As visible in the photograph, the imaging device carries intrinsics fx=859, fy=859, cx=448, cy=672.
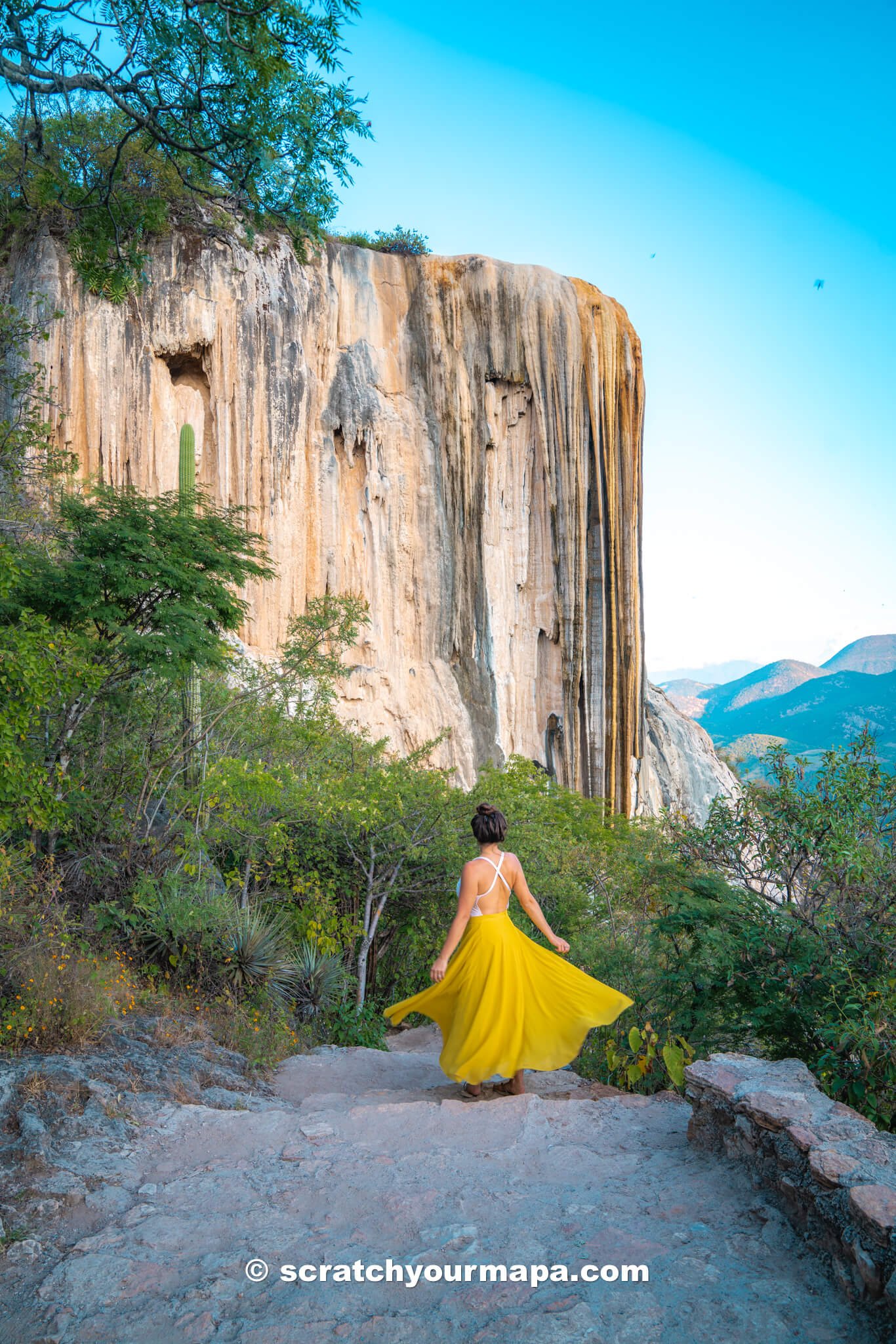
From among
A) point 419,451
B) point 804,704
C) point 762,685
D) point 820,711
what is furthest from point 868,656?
point 419,451

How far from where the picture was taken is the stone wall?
2.40 metres

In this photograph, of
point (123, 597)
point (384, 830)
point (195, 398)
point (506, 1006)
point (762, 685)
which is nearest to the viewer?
point (506, 1006)

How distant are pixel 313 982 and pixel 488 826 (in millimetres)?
4172

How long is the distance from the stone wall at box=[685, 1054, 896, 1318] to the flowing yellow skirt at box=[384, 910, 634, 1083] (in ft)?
3.00

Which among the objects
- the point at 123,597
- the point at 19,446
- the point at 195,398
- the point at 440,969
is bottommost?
the point at 440,969

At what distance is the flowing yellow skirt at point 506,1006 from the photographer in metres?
4.55

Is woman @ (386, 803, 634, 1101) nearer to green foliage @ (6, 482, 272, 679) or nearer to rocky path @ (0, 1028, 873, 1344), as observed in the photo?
rocky path @ (0, 1028, 873, 1344)

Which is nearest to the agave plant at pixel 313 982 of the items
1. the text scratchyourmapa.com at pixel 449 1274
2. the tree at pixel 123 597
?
the tree at pixel 123 597

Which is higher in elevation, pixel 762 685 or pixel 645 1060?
pixel 645 1060

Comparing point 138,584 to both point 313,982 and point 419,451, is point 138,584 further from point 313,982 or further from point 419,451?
point 419,451

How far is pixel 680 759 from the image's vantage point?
1324 inches

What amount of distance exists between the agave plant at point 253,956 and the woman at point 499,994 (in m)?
2.67

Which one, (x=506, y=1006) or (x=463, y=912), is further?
(x=463, y=912)

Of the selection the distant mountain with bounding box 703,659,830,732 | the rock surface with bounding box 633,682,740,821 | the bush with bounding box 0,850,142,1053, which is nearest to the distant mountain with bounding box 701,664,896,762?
the distant mountain with bounding box 703,659,830,732
